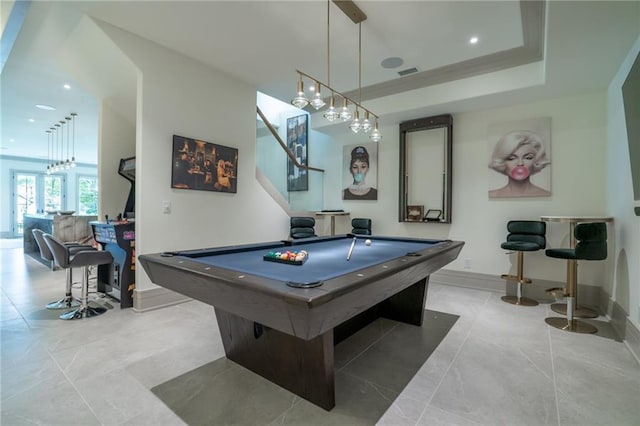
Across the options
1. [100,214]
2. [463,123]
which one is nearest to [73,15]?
[100,214]

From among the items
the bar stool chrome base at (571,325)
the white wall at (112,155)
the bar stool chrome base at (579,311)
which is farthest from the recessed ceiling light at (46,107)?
the bar stool chrome base at (579,311)

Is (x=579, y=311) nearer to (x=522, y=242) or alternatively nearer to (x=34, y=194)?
(x=522, y=242)

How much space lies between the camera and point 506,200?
14.6 feet

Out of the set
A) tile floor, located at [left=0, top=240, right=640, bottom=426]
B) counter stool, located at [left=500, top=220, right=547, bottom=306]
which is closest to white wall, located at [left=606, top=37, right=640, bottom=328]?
tile floor, located at [left=0, top=240, right=640, bottom=426]

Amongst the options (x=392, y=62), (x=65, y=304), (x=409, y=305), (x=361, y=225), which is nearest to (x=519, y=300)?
(x=409, y=305)

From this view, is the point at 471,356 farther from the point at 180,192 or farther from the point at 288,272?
the point at 180,192

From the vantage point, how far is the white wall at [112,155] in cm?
448

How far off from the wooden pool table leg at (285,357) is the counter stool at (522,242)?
3.21m

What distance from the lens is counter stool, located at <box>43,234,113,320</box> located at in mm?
3108

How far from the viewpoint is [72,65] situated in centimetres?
394

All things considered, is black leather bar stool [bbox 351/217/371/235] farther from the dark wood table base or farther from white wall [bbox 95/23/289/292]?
the dark wood table base

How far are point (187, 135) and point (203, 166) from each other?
43cm

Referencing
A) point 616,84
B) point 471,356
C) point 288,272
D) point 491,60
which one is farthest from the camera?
point 491,60

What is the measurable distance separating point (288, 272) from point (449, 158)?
394cm
